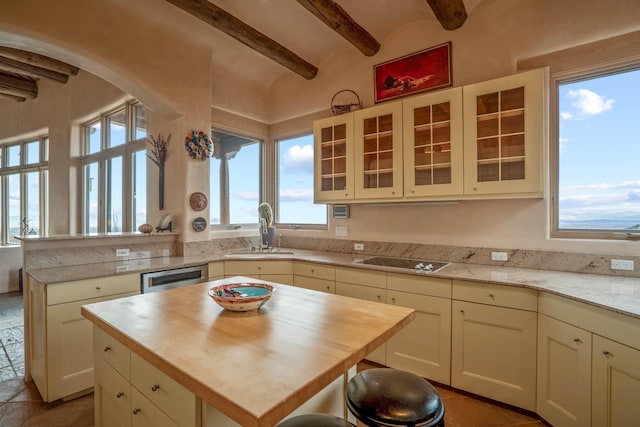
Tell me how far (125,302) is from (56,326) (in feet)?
3.51

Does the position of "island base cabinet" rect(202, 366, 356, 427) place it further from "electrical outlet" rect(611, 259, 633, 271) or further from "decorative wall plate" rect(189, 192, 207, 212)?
"decorative wall plate" rect(189, 192, 207, 212)

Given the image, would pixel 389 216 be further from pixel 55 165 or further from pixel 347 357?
pixel 55 165

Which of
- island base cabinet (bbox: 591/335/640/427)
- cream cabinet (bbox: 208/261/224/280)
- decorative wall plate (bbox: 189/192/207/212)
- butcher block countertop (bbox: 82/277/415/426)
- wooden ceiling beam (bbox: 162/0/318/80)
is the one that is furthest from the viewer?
decorative wall plate (bbox: 189/192/207/212)

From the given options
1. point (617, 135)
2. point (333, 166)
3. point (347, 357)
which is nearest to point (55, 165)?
point (333, 166)

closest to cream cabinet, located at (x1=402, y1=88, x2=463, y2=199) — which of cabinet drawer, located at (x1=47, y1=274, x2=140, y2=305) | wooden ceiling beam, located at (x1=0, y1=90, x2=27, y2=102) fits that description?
cabinet drawer, located at (x1=47, y1=274, x2=140, y2=305)

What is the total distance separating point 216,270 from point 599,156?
3.26m

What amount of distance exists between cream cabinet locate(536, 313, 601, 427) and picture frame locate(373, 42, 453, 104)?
83.1 inches

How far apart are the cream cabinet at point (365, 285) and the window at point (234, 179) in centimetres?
180

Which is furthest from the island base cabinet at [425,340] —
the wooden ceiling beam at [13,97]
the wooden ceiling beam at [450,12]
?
the wooden ceiling beam at [13,97]

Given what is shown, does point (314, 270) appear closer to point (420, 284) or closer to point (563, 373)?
point (420, 284)

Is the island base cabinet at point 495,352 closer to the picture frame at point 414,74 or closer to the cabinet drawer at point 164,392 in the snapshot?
the cabinet drawer at point 164,392

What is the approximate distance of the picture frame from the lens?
9.21 ft

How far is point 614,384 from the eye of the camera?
1507 millimetres

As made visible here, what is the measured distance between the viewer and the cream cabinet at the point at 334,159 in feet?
10.1
